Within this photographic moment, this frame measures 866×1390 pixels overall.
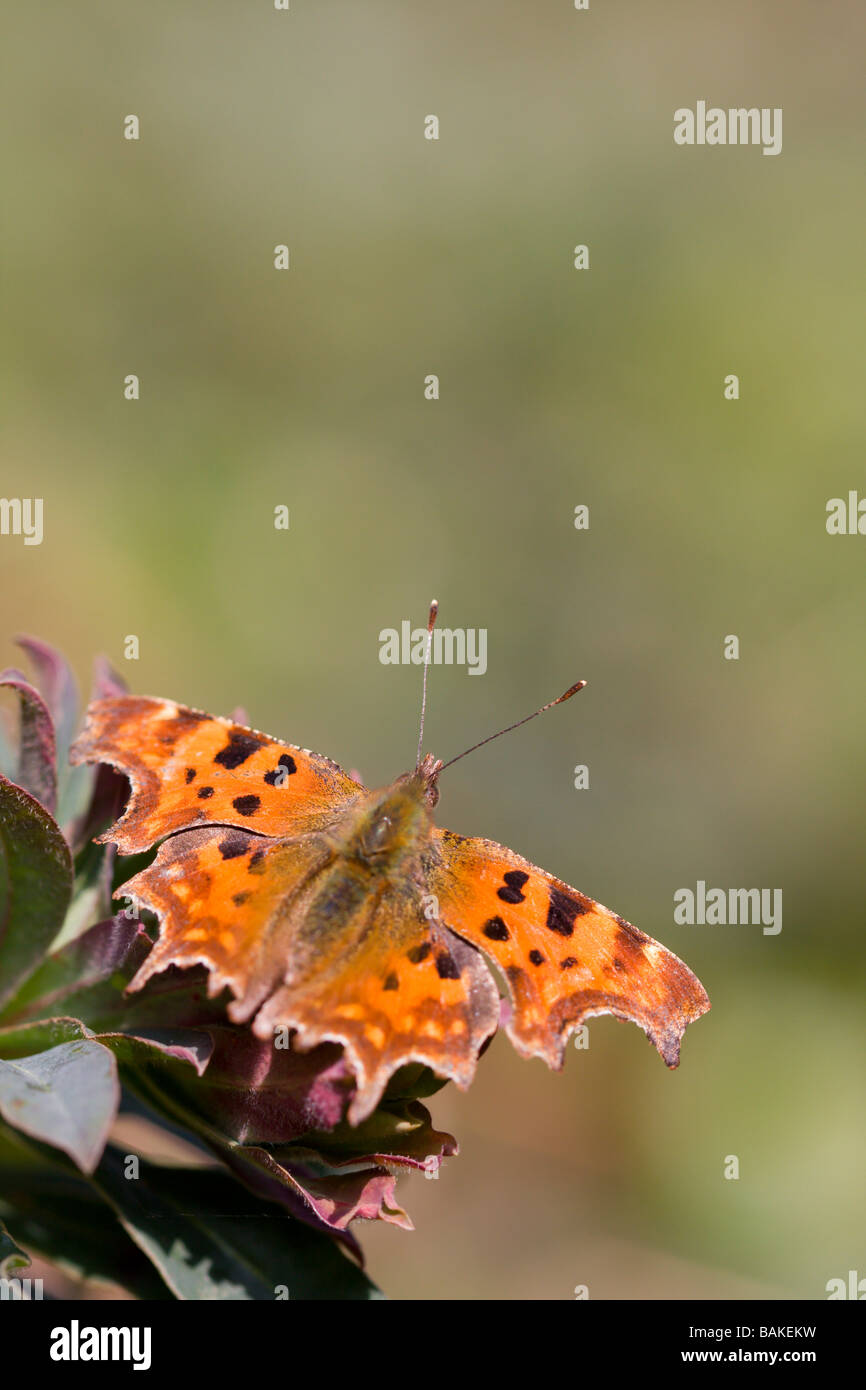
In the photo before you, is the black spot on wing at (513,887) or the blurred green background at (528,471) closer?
the black spot on wing at (513,887)

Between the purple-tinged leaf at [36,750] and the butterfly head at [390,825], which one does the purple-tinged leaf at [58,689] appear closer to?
the purple-tinged leaf at [36,750]

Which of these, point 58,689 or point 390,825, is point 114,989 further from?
point 58,689

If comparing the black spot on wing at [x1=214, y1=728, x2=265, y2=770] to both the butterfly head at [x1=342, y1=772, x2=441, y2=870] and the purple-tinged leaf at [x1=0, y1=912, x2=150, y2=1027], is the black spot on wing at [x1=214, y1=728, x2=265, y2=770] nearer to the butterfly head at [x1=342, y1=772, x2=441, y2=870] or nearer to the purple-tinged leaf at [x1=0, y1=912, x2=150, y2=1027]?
the butterfly head at [x1=342, y1=772, x2=441, y2=870]

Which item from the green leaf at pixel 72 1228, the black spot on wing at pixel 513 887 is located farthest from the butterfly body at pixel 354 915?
the green leaf at pixel 72 1228

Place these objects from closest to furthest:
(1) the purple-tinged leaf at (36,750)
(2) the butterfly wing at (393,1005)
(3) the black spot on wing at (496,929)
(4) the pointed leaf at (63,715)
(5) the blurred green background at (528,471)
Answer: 1. (2) the butterfly wing at (393,1005)
2. (3) the black spot on wing at (496,929)
3. (1) the purple-tinged leaf at (36,750)
4. (4) the pointed leaf at (63,715)
5. (5) the blurred green background at (528,471)

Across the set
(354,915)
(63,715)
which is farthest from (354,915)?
(63,715)
